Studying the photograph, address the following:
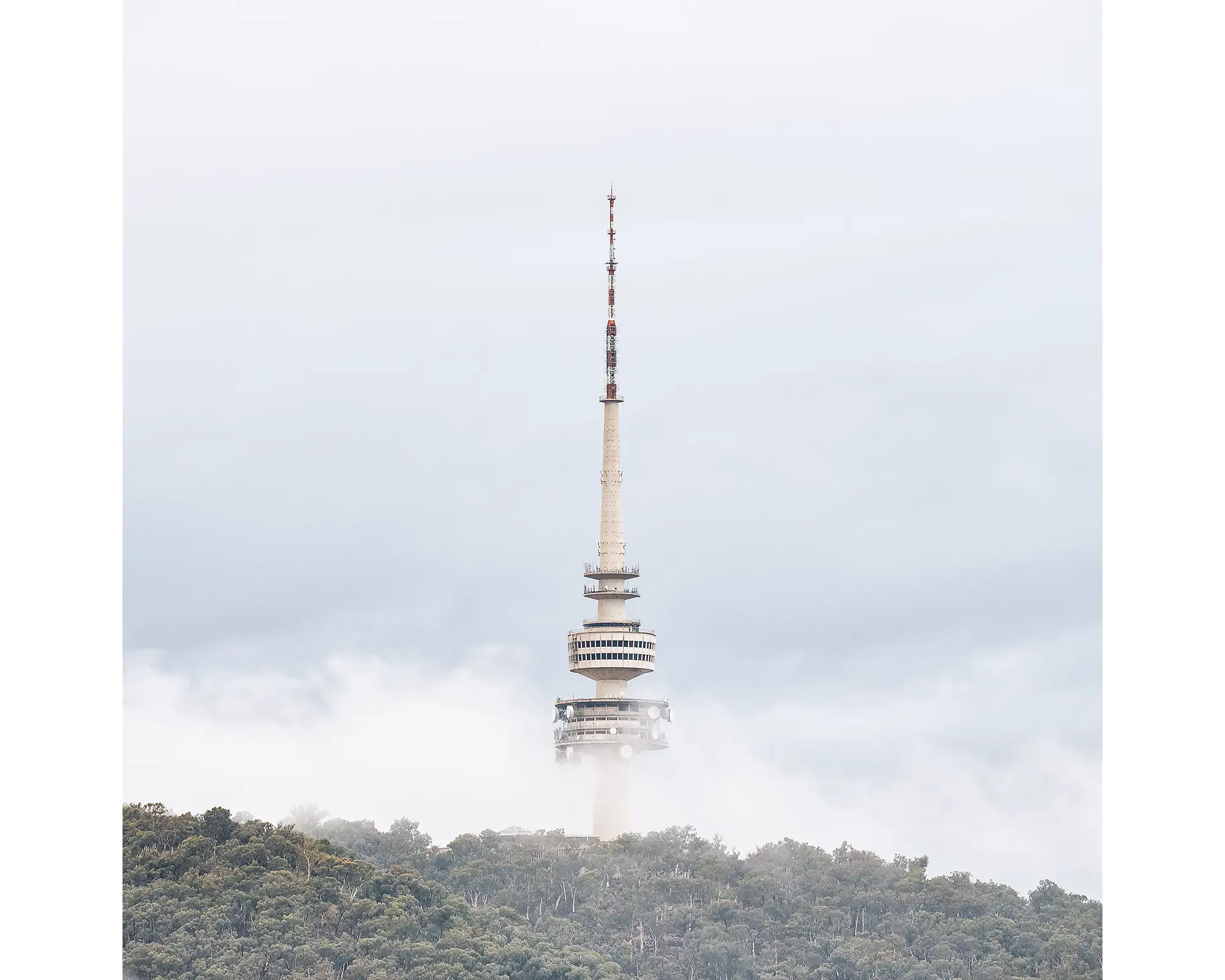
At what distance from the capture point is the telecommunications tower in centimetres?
3100

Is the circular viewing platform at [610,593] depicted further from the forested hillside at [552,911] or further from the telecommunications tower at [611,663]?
the forested hillside at [552,911]

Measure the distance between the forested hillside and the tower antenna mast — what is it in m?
11.5

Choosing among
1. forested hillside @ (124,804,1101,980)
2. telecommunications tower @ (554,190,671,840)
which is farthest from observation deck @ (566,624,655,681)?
forested hillside @ (124,804,1101,980)

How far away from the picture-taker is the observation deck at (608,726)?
31047 millimetres

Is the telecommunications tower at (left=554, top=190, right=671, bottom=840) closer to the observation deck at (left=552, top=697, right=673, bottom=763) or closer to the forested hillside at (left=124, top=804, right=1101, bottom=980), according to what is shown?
the observation deck at (left=552, top=697, right=673, bottom=763)

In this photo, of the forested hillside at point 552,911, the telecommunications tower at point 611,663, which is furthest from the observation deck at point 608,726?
the forested hillside at point 552,911

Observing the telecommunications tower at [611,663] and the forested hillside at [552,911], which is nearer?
the forested hillside at [552,911]

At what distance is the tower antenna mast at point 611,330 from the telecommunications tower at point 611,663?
1 centimetres
